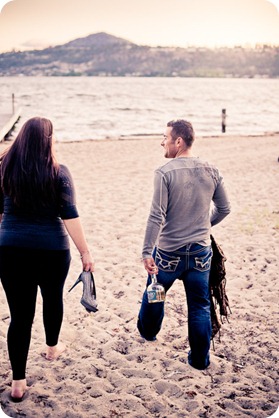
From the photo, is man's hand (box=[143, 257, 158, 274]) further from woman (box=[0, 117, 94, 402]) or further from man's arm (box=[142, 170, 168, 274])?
woman (box=[0, 117, 94, 402])

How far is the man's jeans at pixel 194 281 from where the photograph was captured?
3.25 metres

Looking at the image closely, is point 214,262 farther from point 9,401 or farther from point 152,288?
point 9,401

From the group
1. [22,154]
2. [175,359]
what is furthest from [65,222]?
[175,359]

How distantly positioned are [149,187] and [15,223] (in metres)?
7.28

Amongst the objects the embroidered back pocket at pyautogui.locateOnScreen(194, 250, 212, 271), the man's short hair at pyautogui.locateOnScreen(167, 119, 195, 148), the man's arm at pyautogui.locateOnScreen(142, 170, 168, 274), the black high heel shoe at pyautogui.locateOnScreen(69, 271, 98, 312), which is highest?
the man's short hair at pyautogui.locateOnScreen(167, 119, 195, 148)

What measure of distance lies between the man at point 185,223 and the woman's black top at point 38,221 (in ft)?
1.96

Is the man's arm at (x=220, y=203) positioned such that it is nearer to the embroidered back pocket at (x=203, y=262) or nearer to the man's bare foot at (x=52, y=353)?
the embroidered back pocket at (x=203, y=262)

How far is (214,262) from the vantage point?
11.8 ft

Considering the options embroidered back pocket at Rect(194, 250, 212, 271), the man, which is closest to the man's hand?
the man

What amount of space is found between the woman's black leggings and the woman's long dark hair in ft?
1.08

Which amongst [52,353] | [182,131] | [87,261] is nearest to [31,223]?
[87,261]

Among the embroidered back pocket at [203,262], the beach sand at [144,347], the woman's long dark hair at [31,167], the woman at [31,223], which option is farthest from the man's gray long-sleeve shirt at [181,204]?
the beach sand at [144,347]

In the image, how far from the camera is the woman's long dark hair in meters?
2.75

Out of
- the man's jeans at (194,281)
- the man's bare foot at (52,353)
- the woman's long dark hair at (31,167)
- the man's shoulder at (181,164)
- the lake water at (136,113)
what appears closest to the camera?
the woman's long dark hair at (31,167)
